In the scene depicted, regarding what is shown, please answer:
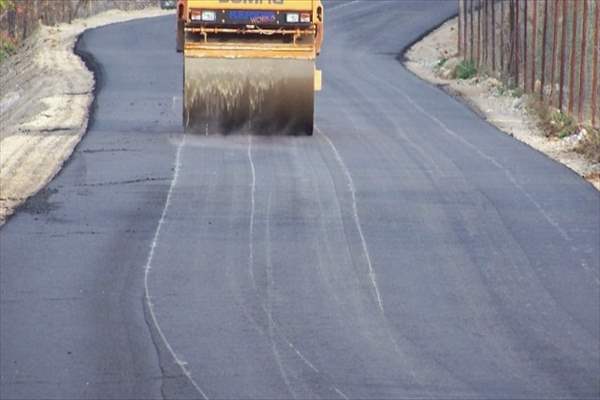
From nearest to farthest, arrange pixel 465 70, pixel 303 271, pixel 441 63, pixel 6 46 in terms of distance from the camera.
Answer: pixel 303 271 < pixel 465 70 < pixel 441 63 < pixel 6 46

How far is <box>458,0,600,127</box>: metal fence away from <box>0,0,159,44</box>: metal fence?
1332cm

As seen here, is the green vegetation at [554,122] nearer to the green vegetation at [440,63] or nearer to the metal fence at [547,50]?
the metal fence at [547,50]

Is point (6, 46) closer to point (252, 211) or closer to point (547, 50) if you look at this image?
point (547, 50)

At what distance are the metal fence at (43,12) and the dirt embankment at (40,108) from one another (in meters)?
0.95

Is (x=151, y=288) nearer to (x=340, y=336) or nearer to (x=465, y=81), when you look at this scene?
(x=340, y=336)

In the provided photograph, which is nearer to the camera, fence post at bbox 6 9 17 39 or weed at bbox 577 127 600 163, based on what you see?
weed at bbox 577 127 600 163

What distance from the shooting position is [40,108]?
98.1 feet

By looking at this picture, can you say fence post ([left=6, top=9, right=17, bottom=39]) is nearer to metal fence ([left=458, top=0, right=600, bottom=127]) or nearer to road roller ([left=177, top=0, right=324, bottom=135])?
metal fence ([left=458, top=0, right=600, bottom=127])

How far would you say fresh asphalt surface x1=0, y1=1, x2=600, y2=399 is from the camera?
10.6m

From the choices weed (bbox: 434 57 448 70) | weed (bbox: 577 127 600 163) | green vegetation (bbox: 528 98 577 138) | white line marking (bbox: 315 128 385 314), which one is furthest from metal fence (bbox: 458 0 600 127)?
white line marking (bbox: 315 128 385 314)

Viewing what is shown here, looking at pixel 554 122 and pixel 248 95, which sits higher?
pixel 248 95

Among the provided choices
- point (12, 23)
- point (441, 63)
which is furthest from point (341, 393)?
point (12, 23)

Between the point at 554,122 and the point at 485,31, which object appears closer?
the point at 554,122

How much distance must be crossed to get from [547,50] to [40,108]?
38.2 ft
